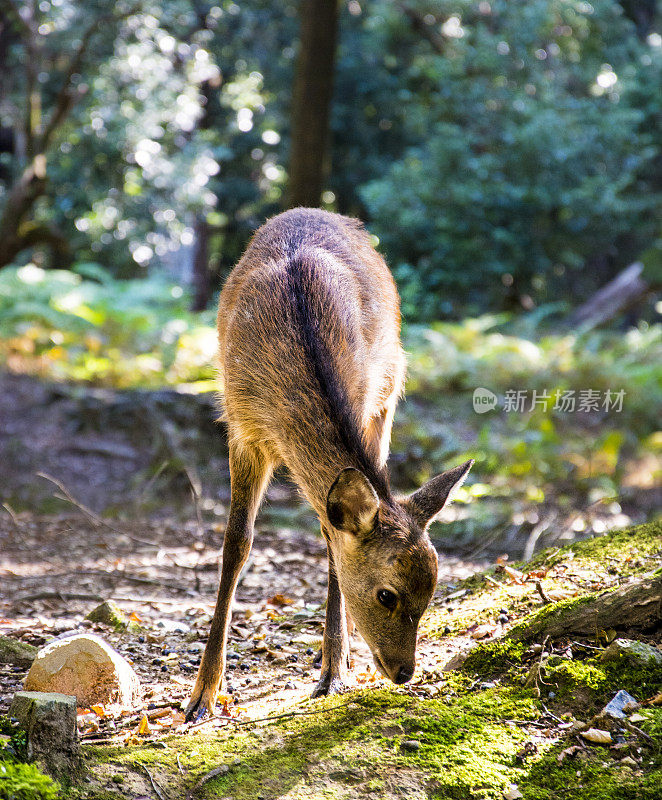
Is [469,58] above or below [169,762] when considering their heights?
above

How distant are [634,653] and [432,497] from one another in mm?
1025

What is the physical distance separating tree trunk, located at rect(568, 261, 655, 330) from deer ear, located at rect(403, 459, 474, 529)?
38.5ft

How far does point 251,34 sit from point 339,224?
14671mm

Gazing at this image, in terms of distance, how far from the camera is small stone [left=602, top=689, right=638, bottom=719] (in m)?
3.04

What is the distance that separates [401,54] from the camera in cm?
1864

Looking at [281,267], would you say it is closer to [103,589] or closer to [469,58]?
[103,589]

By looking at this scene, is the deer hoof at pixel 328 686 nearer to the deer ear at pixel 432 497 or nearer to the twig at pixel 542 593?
the deer ear at pixel 432 497

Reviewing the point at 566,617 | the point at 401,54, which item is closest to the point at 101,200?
the point at 401,54

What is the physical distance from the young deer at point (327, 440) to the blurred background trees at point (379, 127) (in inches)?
281

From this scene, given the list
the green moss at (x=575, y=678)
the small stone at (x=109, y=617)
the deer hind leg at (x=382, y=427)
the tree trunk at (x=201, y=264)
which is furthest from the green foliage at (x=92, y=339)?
the tree trunk at (x=201, y=264)

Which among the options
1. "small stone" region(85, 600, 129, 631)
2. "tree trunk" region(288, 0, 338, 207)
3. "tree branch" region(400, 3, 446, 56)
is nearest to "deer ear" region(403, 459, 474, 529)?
"small stone" region(85, 600, 129, 631)

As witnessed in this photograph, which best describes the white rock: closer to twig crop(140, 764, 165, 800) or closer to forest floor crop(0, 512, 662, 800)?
forest floor crop(0, 512, 662, 800)

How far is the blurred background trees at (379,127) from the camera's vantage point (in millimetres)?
12297

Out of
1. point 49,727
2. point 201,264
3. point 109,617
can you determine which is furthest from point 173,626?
point 201,264
